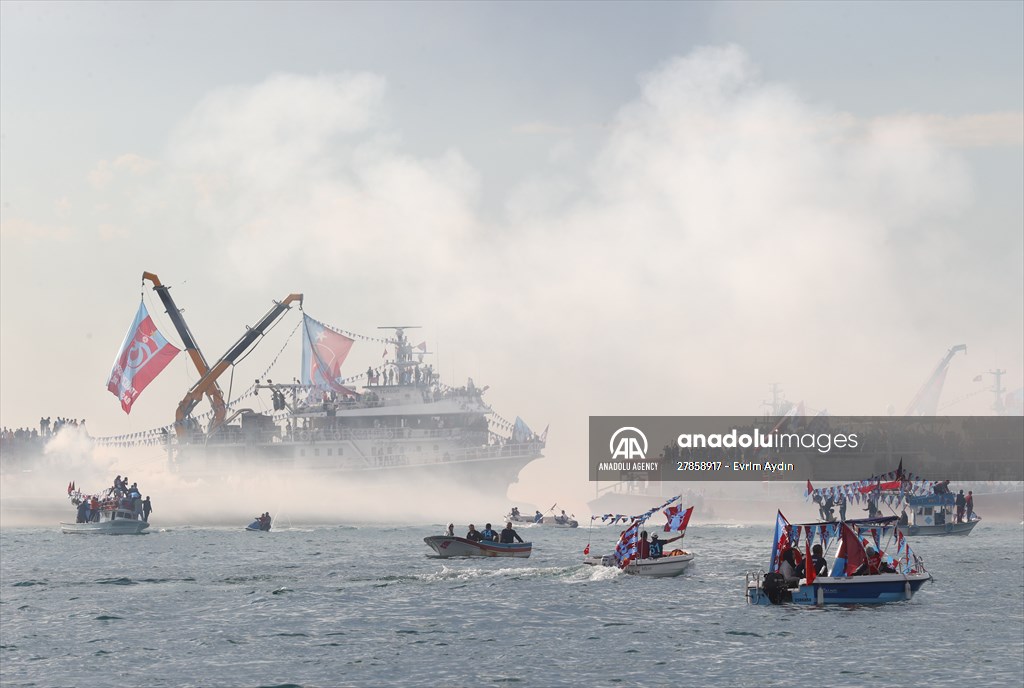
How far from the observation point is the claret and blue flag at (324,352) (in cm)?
15950

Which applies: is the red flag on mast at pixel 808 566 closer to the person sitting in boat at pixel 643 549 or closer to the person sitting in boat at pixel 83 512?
the person sitting in boat at pixel 643 549

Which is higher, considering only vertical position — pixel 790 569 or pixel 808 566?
pixel 808 566

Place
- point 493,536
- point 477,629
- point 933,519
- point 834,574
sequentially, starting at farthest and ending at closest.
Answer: point 933,519, point 493,536, point 834,574, point 477,629

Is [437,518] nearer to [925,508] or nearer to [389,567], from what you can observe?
[925,508]

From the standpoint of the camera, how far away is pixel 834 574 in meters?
42.6

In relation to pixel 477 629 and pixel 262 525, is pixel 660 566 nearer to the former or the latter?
pixel 477 629

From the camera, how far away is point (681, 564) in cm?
5478

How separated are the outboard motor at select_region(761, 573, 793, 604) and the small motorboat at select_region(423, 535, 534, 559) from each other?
25.1 meters

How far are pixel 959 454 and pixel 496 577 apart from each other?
162066mm

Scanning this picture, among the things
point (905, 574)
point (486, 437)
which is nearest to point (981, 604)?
point (905, 574)

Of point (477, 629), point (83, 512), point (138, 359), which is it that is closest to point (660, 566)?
point (477, 629)

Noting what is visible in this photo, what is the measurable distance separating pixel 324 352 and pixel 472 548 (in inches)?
3861

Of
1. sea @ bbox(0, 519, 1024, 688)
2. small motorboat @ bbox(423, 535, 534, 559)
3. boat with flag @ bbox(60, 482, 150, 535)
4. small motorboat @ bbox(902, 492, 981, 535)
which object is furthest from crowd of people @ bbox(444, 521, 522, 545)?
small motorboat @ bbox(902, 492, 981, 535)

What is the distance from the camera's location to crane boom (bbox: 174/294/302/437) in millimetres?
150250
